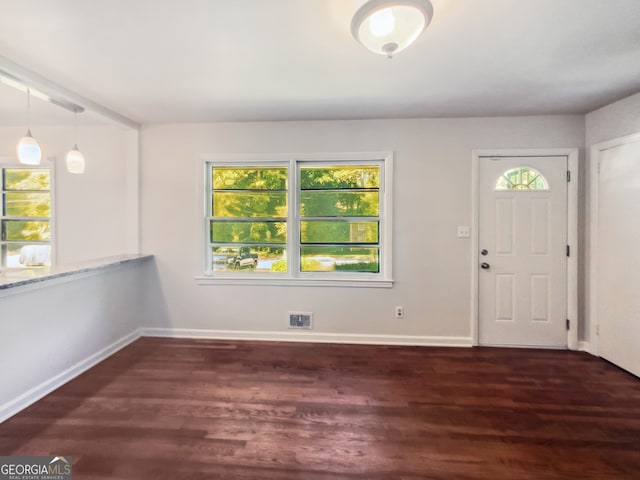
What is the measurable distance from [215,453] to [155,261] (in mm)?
2349

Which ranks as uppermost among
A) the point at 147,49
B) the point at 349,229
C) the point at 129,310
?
the point at 147,49

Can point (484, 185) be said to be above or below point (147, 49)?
below

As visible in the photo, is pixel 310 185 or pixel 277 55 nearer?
pixel 277 55

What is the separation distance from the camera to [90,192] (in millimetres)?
3402

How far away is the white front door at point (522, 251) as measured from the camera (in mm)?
3014

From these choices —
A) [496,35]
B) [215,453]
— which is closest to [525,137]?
[496,35]

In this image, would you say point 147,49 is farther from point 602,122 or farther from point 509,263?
point 602,122

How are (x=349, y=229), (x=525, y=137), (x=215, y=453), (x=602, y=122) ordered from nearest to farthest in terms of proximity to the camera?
(x=215, y=453) < (x=602, y=122) < (x=525, y=137) < (x=349, y=229)

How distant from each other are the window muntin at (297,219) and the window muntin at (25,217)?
6.64 feet

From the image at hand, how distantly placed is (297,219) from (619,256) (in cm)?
308

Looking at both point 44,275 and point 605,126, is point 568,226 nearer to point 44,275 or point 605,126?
point 605,126

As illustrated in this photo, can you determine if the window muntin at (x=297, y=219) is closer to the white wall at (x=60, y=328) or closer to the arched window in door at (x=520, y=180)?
the white wall at (x=60, y=328)

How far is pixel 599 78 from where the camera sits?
7.32 ft

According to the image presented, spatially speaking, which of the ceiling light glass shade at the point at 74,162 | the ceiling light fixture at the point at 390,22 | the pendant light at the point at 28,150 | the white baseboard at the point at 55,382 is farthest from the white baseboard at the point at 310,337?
the ceiling light fixture at the point at 390,22
